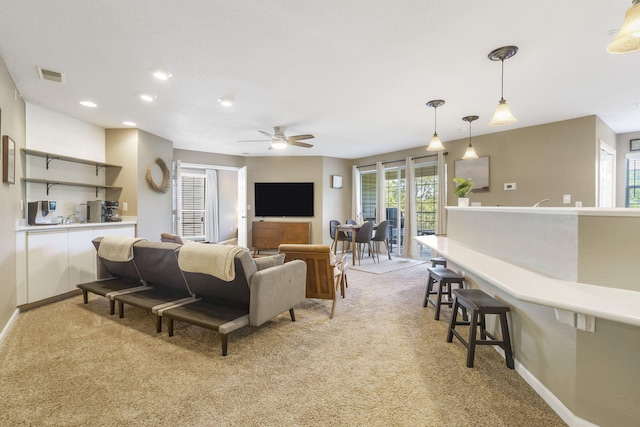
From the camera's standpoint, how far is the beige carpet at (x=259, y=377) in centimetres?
159

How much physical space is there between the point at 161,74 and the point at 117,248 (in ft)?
6.21

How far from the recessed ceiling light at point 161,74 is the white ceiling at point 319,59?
9cm

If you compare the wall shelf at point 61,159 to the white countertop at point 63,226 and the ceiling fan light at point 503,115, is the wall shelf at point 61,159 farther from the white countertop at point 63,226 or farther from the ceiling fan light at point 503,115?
the ceiling fan light at point 503,115

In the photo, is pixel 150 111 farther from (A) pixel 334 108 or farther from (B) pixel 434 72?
(B) pixel 434 72

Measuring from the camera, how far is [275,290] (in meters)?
2.50

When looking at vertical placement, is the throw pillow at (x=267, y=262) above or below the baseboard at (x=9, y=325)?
above

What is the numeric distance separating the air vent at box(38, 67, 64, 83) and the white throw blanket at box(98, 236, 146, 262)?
172 cm

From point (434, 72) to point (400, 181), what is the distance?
421 cm

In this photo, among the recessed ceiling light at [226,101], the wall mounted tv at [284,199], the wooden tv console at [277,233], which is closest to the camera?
the recessed ceiling light at [226,101]

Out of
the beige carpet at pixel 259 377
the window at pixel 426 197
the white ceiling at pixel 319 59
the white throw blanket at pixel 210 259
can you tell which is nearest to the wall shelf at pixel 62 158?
the white ceiling at pixel 319 59

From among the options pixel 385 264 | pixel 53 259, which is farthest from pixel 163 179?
pixel 385 264

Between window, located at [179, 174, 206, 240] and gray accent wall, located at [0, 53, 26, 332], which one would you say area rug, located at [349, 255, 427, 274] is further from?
window, located at [179, 174, 206, 240]

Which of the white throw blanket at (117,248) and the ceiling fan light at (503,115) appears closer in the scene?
the ceiling fan light at (503,115)

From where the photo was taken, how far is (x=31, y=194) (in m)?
3.61
